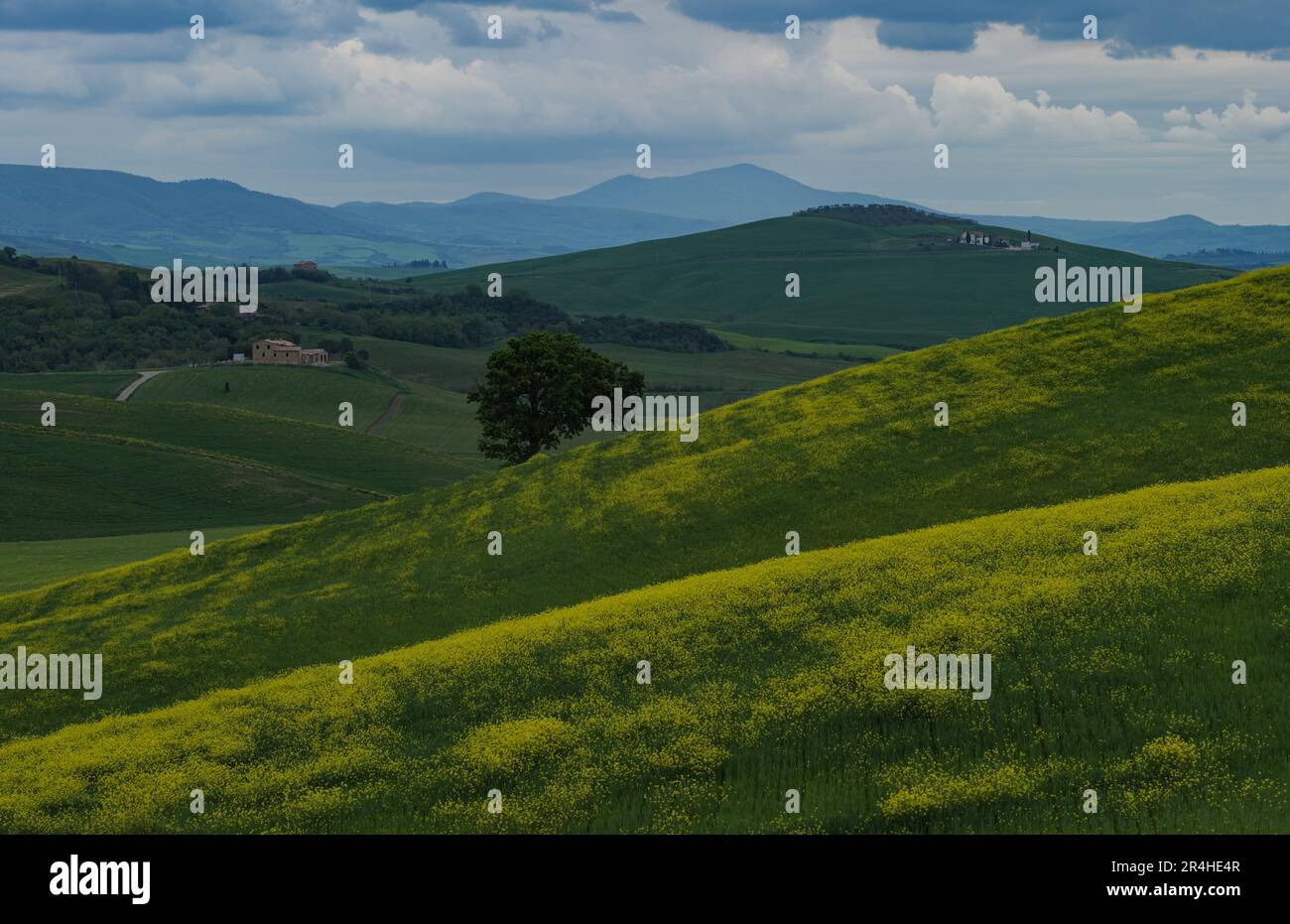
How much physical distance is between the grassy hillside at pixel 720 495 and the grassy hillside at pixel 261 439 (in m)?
57.9

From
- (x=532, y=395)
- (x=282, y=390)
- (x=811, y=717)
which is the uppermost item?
(x=532, y=395)

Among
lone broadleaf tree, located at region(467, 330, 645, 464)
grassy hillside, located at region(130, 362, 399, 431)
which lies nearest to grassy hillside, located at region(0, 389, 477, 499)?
lone broadleaf tree, located at region(467, 330, 645, 464)

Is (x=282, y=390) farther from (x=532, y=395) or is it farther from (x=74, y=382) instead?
(x=532, y=395)

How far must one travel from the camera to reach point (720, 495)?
1906 inches

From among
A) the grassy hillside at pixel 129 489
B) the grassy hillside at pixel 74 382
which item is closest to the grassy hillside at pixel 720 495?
the grassy hillside at pixel 129 489

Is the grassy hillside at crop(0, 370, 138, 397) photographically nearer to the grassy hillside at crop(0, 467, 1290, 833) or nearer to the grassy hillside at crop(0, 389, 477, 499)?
the grassy hillside at crop(0, 389, 477, 499)

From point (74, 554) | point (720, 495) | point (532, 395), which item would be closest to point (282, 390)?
point (532, 395)

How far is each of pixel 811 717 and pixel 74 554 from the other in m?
59.1

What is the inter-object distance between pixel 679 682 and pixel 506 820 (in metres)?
6.79

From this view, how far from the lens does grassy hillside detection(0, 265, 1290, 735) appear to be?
1626 inches

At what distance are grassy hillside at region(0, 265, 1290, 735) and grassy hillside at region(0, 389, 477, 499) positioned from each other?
57886 mm
